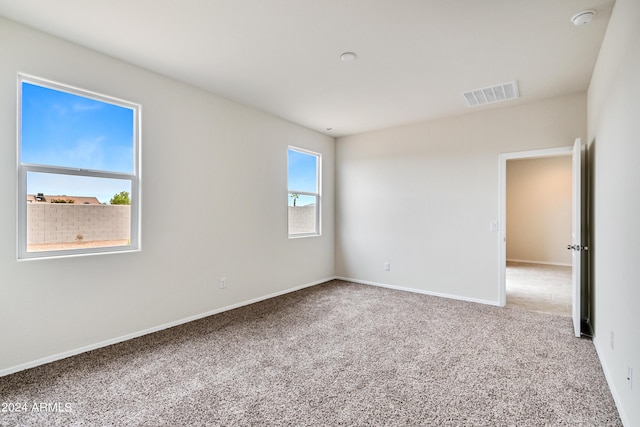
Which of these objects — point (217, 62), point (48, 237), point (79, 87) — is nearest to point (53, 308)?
point (48, 237)

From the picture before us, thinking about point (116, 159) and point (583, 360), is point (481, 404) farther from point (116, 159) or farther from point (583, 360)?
point (116, 159)

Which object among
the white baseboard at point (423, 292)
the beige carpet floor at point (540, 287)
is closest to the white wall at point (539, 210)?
the beige carpet floor at point (540, 287)

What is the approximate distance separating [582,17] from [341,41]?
170 centimetres

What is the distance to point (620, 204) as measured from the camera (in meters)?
1.91

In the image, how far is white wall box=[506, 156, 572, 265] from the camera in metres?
7.14

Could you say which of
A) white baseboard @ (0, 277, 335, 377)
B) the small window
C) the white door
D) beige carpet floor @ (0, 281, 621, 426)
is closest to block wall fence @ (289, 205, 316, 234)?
the small window

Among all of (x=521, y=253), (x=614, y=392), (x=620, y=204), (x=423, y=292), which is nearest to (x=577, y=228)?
(x=620, y=204)

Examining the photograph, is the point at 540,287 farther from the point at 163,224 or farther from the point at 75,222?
the point at 75,222

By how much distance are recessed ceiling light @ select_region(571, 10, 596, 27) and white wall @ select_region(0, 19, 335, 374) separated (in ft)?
11.1

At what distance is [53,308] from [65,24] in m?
2.21

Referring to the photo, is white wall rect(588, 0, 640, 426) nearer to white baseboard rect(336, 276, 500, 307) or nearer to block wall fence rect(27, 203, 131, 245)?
white baseboard rect(336, 276, 500, 307)

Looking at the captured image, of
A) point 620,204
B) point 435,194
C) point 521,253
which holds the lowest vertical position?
point 521,253

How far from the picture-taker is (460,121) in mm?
4418

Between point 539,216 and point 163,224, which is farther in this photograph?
point 539,216
